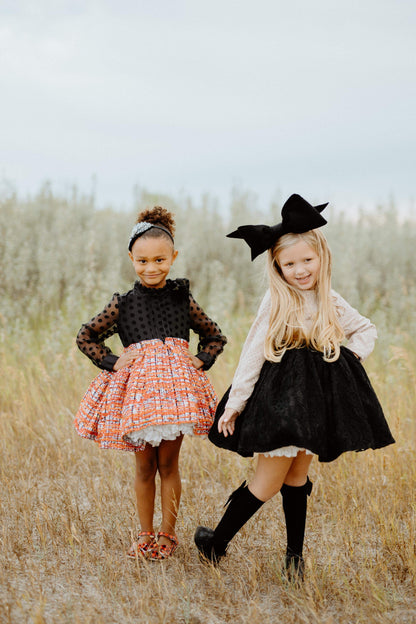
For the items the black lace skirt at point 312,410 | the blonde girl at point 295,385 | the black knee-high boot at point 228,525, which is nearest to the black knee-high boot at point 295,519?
the blonde girl at point 295,385

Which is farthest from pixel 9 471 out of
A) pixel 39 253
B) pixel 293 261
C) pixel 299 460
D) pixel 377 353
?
pixel 39 253

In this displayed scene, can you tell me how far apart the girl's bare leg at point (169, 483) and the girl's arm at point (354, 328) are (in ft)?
3.08

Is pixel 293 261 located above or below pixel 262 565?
above

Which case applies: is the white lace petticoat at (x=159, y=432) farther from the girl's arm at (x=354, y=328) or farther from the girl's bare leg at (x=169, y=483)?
the girl's arm at (x=354, y=328)

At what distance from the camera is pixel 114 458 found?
4.32 m

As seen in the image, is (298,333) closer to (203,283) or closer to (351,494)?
(351,494)

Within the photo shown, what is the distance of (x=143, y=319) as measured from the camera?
305 centimetres

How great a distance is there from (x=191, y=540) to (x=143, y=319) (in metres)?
1.21

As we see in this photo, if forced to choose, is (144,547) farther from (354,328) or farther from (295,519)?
(354,328)

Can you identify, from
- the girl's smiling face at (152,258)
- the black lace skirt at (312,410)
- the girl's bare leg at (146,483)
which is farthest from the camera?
the girl's bare leg at (146,483)

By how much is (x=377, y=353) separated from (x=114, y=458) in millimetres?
3395

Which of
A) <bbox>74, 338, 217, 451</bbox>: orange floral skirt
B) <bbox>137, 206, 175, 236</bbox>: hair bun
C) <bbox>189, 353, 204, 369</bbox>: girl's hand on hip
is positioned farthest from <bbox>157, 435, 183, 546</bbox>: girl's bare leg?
<bbox>137, 206, 175, 236</bbox>: hair bun

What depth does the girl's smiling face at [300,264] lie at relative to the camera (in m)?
2.78

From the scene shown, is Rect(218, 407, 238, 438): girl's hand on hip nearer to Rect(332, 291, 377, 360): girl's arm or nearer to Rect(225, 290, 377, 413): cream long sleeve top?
Rect(225, 290, 377, 413): cream long sleeve top
